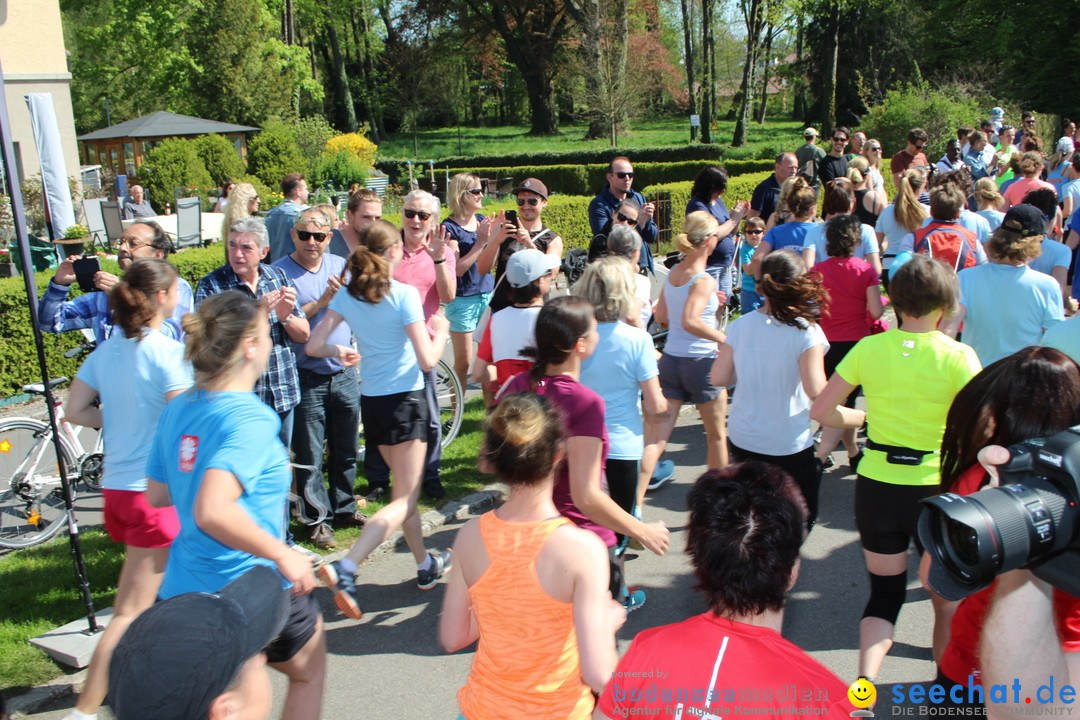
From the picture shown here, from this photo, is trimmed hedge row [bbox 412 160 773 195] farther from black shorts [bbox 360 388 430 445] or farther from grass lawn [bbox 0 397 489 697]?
black shorts [bbox 360 388 430 445]

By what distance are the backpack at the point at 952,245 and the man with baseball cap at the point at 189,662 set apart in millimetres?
5177

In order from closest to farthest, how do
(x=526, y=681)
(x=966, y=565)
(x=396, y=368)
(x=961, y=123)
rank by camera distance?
1. (x=966, y=565)
2. (x=526, y=681)
3. (x=396, y=368)
4. (x=961, y=123)

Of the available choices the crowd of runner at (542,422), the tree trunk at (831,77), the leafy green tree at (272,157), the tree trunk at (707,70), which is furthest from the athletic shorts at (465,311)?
the tree trunk at (707,70)

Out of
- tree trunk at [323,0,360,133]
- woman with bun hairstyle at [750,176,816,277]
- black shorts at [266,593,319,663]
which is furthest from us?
tree trunk at [323,0,360,133]

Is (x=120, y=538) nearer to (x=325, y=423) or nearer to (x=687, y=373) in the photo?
(x=325, y=423)

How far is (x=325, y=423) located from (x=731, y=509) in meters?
3.62

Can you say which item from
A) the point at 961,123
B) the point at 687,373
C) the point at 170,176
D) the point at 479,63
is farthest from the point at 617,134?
the point at 687,373

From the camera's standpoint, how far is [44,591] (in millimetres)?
4402

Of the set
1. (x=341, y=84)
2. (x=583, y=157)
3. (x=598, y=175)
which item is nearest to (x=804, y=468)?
(x=598, y=175)

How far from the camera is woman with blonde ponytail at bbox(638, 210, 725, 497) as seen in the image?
4895 mm

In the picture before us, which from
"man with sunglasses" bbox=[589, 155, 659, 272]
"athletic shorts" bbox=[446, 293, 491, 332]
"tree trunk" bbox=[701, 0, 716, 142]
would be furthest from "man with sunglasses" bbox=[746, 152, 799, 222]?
"tree trunk" bbox=[701, 0, 716, 142]

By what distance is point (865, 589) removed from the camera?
430cm

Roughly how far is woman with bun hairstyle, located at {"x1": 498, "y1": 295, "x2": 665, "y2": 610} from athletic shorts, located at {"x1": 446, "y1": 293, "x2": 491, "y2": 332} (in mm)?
3194

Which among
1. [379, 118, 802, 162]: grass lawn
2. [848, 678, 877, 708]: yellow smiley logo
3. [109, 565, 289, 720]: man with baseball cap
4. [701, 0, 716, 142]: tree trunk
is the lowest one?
[848, 678, 877, 708]: yellow smiley logo
